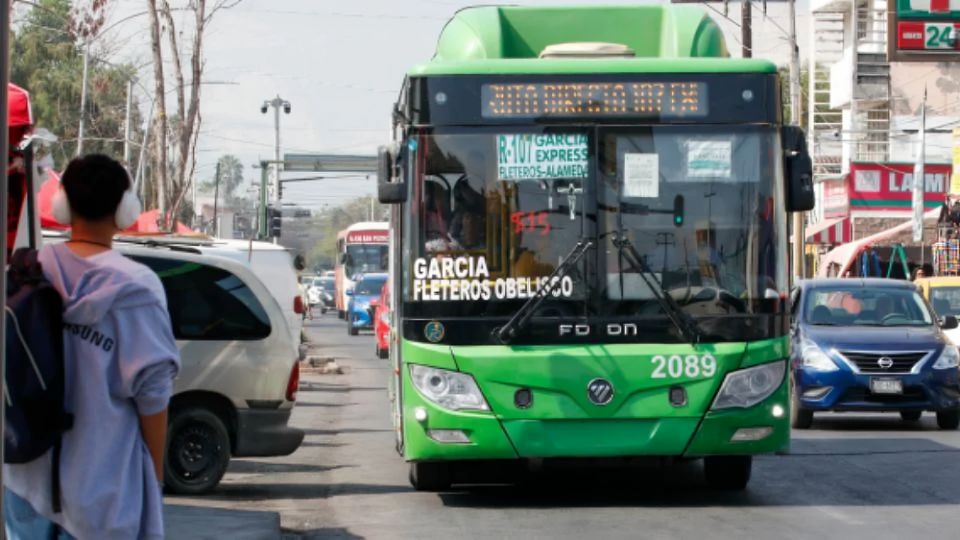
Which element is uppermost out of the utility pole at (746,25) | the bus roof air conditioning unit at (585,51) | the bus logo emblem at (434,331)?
the utility pole at (746,25)

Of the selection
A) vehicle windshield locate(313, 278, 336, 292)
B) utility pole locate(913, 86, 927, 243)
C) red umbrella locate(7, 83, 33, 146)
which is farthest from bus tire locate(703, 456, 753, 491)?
vehicle windshield locate(313, 278, 336, 292)

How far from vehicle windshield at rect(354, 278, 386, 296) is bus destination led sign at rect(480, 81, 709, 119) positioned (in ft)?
122

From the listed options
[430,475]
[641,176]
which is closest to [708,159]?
[641,176]

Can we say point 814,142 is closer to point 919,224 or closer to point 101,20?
point 919,224

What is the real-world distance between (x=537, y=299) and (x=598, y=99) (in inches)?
56.6

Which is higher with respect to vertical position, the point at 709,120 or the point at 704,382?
the point at 709,120

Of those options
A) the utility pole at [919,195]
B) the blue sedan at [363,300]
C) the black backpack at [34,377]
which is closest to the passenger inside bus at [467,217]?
the black backpack at [34,377]

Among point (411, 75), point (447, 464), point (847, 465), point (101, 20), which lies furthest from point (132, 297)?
point (101, 20)

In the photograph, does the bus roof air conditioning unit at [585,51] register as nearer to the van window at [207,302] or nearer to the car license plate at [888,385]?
the van window at [207,302]

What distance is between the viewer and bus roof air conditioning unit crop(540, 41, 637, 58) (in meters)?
12.1

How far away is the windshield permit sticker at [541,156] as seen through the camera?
38.1 ft

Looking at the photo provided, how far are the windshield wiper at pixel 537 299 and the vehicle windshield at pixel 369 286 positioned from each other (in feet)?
123

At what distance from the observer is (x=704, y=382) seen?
1155 centimetres

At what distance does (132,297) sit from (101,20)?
16.7 m
